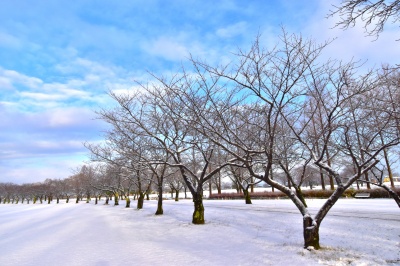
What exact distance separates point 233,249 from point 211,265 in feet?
5.50

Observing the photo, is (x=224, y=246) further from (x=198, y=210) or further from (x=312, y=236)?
(x=198, y=210)

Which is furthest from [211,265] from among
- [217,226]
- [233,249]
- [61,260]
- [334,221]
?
[334,221]

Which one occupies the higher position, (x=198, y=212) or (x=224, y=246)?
(x=198, y=212)

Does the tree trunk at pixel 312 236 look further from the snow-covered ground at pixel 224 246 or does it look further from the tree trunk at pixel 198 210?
the tree trunk at pixel 198 210

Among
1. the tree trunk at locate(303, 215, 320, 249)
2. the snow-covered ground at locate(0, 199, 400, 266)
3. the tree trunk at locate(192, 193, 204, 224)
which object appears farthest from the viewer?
the tree trunk at locate(192, 193, 204, 224)

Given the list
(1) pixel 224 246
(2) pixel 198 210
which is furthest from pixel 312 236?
A: (2) pixel 198 210

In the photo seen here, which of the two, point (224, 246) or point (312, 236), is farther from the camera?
point (224, 246)

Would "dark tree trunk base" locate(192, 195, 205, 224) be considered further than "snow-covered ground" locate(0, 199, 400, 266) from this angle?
Yes

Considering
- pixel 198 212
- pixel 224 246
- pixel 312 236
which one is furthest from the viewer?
pixel 198 212

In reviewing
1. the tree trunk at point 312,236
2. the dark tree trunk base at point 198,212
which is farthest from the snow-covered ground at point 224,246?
the dark tree trunk base at point 198,212

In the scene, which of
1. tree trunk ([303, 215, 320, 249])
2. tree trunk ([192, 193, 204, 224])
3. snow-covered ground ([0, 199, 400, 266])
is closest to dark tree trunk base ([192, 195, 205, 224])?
tree trunk ([192, 193, 204, 224])

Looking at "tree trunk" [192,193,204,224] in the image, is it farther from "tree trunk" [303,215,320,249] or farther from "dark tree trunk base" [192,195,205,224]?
"tree trunk" [303,215,320,249]

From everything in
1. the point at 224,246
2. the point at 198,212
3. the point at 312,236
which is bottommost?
the point at 224,246

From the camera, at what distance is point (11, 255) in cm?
783
